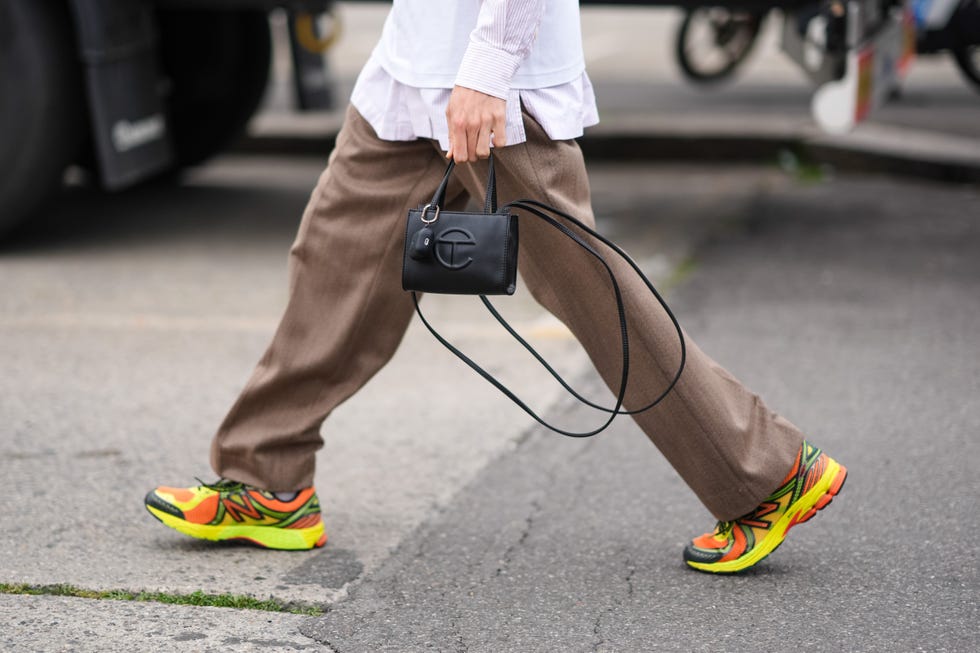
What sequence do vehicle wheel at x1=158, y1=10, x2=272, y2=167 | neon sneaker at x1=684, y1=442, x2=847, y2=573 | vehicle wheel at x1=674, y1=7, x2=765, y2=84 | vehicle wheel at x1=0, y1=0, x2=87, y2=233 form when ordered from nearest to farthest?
1. neon sneaker at x1=684, y1=442, x2=847, y2=573
2. vehicle wheel at x1=0, y1=0, x2=87, y2=233
3. vehicle wheel at x1=158, y1=10, x2=272, y2=167
4. vehicle wheel at x1=674, y1=7, x2=765, y2=84

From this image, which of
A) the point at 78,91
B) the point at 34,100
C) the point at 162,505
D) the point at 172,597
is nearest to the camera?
the point at 172,597

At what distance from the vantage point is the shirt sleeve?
226cm

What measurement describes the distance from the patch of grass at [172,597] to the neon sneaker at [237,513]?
215 millimetres

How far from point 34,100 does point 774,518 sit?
12.3ft

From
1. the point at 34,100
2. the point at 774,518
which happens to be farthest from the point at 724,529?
the point at 34,100

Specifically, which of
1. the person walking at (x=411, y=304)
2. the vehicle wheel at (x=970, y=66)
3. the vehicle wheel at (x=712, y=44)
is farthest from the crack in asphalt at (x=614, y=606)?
the vehicle wheel at (x=712, y=44)

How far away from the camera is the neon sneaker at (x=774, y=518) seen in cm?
256

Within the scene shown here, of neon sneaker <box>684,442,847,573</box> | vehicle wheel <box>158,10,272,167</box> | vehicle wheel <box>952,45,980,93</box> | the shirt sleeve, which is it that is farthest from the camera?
vehicle wheel <box>952,45,980,93</box>

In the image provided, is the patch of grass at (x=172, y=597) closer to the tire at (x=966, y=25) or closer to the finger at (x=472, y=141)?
the finger at (x=472, y=141)

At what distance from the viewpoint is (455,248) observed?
7.48 feet

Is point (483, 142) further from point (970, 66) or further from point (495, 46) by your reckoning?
point (970, 66)

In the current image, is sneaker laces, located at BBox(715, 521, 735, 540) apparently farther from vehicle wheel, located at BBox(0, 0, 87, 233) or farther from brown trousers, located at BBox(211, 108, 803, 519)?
vehicle wheel, located at BBox(0, 0, 87, 233)

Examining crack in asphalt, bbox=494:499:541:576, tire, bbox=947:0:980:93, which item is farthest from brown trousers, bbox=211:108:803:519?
tire, bbox=947:0:980:93

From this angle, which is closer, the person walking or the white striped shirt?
the white striped shirt
